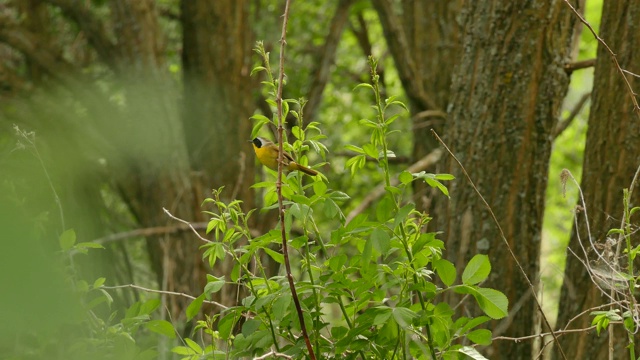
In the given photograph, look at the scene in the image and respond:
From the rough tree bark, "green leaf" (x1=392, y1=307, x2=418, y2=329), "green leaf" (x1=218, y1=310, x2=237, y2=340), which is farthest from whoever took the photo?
the rough tree bark

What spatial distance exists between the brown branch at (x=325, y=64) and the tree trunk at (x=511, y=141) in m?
4.68

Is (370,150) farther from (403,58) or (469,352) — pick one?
(403,58)

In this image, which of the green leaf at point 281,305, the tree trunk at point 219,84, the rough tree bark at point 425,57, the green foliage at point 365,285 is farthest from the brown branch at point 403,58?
the green leaf at point 281,305

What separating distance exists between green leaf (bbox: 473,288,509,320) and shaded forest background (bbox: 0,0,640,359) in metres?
0.83

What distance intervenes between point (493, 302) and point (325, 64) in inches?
280

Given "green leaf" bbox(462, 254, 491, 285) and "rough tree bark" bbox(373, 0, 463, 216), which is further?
"rough tree bark" bbox(373, 0, 463, 216)

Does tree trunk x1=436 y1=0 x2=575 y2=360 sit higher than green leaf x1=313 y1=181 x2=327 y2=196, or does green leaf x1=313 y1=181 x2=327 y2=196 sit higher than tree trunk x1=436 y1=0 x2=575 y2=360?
green leaf x1=313 y1=181 x2=327 y2=196

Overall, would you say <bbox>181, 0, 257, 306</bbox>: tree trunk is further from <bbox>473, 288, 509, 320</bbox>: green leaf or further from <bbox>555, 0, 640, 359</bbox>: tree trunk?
<bbox>473, 288, 509, 320</bbox>: green leaf

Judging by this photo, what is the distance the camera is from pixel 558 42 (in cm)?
406

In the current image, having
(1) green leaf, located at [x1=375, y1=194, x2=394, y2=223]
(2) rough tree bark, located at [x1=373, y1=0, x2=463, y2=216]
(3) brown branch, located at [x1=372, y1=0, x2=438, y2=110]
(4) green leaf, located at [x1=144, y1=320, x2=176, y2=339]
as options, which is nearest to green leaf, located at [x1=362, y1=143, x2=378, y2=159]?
(1) green leaf, located at [x1=375, y1=194, x2=394, y2=223]

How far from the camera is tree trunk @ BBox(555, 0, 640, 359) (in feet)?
12.4

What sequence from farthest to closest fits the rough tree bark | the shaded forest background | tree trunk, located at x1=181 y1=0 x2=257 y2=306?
tree trunk, located at x1=181 y1=0 x2=257 y2=306 → the rough tree bark → the shaded forest background

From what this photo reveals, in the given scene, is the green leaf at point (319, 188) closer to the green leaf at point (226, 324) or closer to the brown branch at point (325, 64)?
the green leaf at point (226, 324)

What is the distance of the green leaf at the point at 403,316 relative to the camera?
165cm
